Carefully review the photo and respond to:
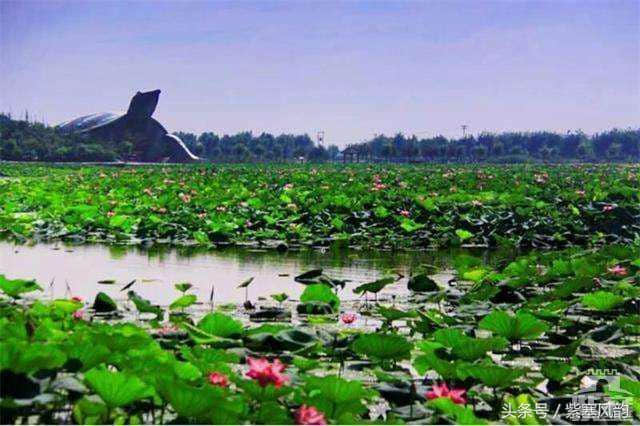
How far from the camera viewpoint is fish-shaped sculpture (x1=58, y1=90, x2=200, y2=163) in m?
83.1

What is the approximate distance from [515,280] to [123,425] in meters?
2.96

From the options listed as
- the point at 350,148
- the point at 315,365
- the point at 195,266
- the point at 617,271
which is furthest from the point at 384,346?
the point at 350,148

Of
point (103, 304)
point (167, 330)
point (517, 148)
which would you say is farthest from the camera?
point (517, 148)

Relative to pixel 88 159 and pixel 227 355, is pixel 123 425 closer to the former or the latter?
pixel 227 355

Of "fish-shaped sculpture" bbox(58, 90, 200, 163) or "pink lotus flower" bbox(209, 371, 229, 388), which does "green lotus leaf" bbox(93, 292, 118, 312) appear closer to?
"pink lotus flower" bbox(209, 371, 229, 388)

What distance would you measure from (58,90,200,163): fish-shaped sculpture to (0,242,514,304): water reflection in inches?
2959

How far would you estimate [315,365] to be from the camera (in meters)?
2.93

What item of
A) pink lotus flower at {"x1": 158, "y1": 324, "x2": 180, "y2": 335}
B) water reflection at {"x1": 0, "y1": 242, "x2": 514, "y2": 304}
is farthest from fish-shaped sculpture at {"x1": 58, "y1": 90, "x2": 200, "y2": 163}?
pink lotus flower at {"x1": 158, "y1": 324, "x2": 180, "y2": 335}

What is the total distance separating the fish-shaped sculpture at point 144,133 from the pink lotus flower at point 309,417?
3181 inches

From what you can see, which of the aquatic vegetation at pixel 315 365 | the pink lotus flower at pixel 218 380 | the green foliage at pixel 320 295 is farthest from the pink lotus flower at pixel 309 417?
the green foliage at pixel 320 295

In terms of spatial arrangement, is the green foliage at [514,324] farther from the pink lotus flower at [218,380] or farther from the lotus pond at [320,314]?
the pink lotus flower at [218,380]

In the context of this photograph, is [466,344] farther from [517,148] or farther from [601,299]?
[517,148]

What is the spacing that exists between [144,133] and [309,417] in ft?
274

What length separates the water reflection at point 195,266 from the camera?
5656 mm
